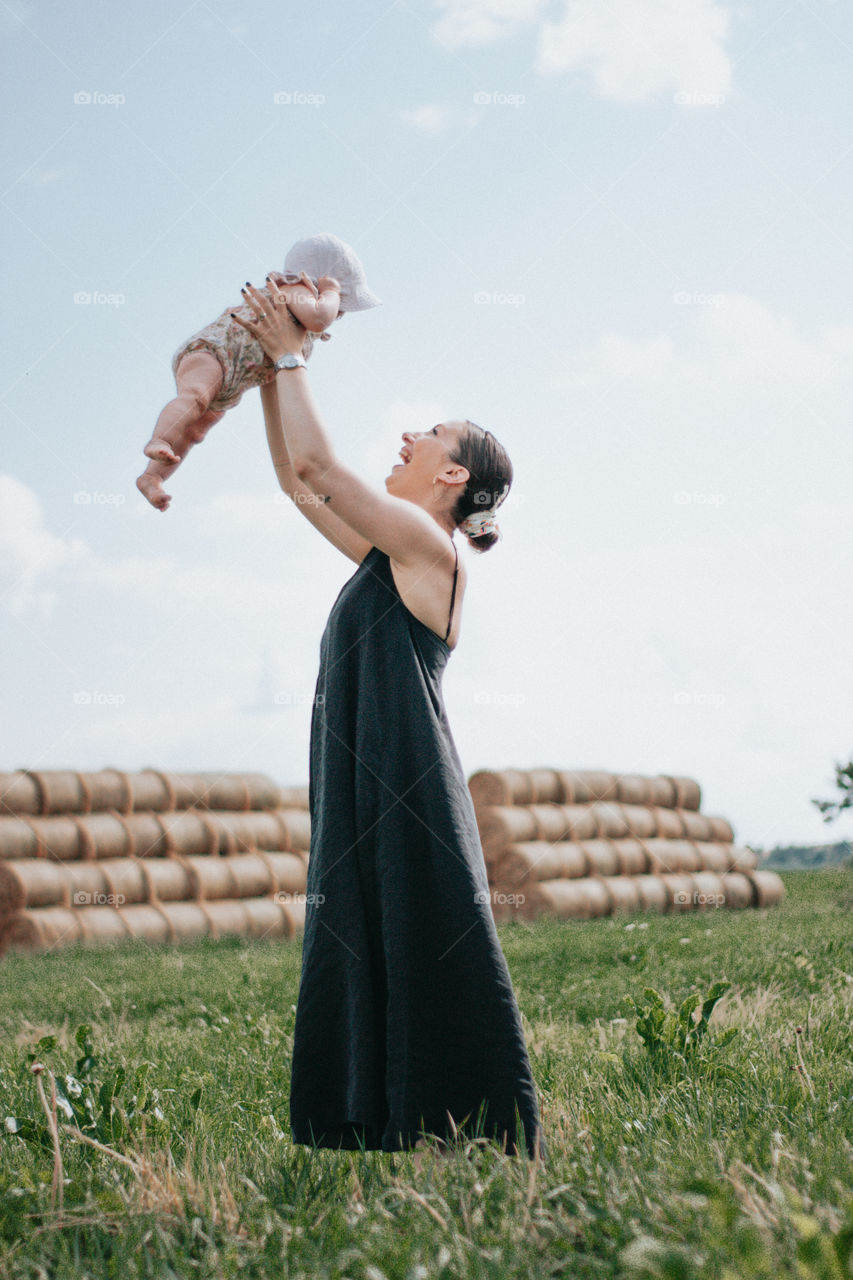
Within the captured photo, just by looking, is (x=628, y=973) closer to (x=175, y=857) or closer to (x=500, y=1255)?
(x=500, y=1255)

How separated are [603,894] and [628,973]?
6.54 meters

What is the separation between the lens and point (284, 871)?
432 inches

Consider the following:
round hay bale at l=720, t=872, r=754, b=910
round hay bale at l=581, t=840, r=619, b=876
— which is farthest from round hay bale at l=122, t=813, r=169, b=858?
round hay bale at l=720, t=872, r=754, b=910

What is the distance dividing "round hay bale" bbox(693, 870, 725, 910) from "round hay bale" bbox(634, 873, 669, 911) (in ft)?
1.39

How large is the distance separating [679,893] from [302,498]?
11.2 metres

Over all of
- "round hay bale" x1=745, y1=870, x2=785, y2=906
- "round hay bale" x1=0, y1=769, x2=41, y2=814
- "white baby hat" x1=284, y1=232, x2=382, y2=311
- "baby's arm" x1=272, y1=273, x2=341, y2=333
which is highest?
"white baby hat" x1=284, y1=232, x2=382, y2=311

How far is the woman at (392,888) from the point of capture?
2.07 m

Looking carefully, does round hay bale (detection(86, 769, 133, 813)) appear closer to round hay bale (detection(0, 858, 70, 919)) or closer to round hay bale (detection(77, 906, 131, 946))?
round hay bale (detection(0, 858, 70, 919))

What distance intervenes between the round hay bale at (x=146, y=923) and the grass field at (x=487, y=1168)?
5124 mm

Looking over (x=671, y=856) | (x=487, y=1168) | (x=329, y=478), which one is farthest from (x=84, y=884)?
(x=487, y=1168)

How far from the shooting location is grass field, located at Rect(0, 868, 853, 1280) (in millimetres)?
1421

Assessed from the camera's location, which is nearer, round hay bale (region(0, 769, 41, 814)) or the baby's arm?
the baby's arm

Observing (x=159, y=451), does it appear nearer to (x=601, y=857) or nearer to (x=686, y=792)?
(x=601, y=857)

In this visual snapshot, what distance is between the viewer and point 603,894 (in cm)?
1175
